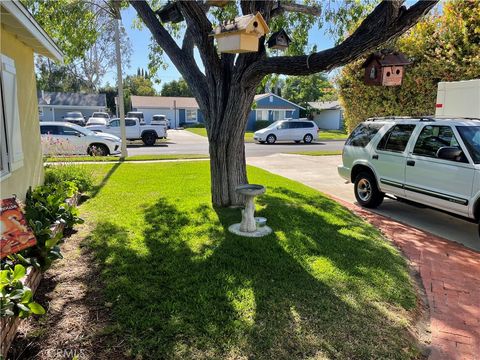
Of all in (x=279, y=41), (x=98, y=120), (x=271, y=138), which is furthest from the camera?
(x=98, y=120)

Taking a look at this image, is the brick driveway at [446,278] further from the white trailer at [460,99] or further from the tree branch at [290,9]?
the tree branch at [290,9]

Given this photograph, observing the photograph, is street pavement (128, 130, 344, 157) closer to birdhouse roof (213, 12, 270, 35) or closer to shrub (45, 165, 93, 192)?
shrub (45, 165, 93, 192)

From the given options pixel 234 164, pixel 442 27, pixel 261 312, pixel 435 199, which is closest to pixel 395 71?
pixel 435 199

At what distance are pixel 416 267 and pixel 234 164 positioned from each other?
3.20 m

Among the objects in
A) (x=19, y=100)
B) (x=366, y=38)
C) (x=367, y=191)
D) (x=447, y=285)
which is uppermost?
(x=366, y=38)

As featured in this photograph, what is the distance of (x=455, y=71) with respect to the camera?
30.5ft

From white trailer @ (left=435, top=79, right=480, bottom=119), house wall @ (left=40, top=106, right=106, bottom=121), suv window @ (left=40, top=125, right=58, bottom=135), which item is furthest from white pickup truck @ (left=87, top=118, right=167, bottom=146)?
house wall @ (left=40, top=106, right=106, bottom=121)

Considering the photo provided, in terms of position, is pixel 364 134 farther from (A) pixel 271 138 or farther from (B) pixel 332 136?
(B) pixel 332 136

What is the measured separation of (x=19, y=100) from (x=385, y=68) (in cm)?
618

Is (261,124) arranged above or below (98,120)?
below

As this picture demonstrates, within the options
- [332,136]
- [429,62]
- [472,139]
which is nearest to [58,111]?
[332,136]

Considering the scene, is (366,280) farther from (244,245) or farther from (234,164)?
(234,164)

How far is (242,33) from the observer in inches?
183

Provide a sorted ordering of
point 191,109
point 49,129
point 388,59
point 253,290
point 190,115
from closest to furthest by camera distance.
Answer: point 253,290
point 388,59
point 49,129
point 191,109
point 190,115
